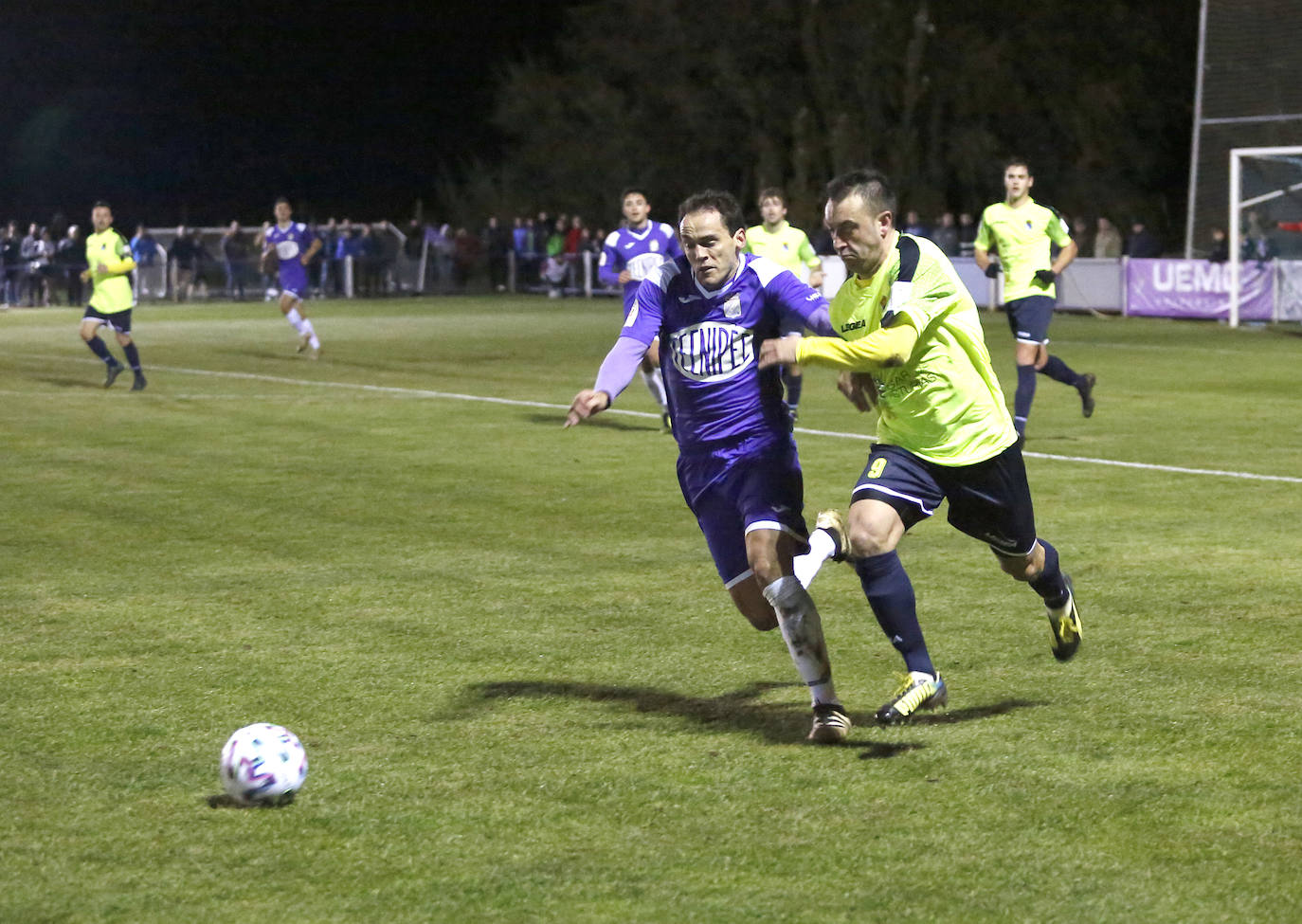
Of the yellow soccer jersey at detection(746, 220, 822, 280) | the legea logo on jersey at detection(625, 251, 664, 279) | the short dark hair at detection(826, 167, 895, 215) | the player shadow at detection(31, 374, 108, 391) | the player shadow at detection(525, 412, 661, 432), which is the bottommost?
the player shadow at detection(525, 412, 661, 432)

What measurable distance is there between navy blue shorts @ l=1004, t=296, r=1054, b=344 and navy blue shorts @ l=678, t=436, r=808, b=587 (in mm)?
8524

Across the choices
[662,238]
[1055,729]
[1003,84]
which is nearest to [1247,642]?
[1055,729]

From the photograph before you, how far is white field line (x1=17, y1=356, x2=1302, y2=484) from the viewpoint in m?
12.3

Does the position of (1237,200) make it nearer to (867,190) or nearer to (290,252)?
(290,252)

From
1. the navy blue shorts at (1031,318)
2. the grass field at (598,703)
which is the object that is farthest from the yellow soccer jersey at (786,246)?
the grass field at (598,703)

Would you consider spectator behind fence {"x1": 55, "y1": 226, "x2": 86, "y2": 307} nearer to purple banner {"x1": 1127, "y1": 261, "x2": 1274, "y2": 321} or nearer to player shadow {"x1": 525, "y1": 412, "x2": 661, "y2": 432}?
purple banner {"x1": 1127, "y1": 261, "x2": 1274, "y2": 321}

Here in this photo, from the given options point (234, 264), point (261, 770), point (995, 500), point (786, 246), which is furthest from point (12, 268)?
point (261, 770)

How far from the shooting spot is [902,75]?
49969 millimetres

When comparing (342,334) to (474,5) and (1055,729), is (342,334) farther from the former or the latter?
(474,5)

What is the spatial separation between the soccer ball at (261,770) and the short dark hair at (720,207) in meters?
2.17

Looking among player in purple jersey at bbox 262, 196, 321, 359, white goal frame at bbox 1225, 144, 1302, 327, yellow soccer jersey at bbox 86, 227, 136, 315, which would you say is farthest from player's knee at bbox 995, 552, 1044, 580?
white goal frame at bbox 1225, 144, 1302, 327

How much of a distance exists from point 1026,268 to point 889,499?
30.0ft

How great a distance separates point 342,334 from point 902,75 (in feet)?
82.1

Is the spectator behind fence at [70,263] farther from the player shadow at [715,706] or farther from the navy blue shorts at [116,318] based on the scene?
the player shadow at [715,706]
